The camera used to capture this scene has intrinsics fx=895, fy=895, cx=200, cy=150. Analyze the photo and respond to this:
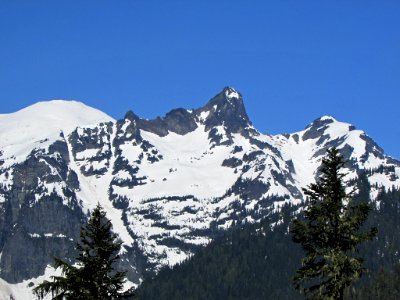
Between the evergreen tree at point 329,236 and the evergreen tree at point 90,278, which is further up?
the evergreen tree at point 329,236

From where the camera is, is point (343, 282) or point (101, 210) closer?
point (343, 282)

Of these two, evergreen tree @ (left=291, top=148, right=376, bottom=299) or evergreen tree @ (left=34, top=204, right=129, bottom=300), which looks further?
evergreen tree @ (left=34, top=204, right=129, bottom=300)

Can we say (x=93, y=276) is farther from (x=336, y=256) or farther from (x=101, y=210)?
(x=336, y=256)

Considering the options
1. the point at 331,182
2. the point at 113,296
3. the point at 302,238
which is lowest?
the point at 113,296

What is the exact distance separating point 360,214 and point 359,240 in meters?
1.27

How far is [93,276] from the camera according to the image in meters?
40.8

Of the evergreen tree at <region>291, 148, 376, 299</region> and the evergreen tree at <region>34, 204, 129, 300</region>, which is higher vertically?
the evergreen tree at <region>291, 148, 376, 299</region>

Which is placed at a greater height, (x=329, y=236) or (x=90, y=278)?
(x=329, y=236)

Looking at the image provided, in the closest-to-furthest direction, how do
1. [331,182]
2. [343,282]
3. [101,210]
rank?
[343,282] → [331,182] → [101,210]

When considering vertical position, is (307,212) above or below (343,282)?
above

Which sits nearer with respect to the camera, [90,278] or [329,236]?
[329,236]

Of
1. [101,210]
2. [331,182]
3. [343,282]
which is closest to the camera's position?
[343,282]

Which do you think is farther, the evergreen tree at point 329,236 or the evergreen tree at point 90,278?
the evergreen tree at point 90,278

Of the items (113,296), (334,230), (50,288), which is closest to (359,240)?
(334,230)
